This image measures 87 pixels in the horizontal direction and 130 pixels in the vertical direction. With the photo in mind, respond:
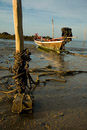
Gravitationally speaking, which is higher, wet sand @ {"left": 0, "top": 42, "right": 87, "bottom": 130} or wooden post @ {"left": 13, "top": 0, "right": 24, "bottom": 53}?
wooden post @ {"left": 13, "top": 0, "right": 24, "bottom": 53}

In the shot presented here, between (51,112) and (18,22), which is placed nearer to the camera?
(18,22)

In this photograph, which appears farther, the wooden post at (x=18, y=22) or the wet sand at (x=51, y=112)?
the wooden post at (x=18, y=22)

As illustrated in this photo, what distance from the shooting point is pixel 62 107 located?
3.97m

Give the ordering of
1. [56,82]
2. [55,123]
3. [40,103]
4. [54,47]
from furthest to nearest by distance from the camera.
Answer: [54,47] → [56,82] → [40,103] → [55,123]

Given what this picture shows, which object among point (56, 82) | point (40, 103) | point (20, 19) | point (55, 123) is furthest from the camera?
point (56, 82)

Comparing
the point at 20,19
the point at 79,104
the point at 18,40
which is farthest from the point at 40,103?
the point at 20,19

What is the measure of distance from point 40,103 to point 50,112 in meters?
0.56

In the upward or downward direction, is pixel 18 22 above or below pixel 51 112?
above

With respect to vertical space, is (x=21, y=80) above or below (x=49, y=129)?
above

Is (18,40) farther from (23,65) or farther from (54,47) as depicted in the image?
(54,47)

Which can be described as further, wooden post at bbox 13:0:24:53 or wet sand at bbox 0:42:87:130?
wooden post at bbox 13:0:24:53

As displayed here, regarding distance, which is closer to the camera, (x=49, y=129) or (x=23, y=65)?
(x=49, y=129)

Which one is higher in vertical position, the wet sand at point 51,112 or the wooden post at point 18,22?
the wooden post at point 18,22

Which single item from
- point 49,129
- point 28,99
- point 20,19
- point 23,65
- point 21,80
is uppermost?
point 20,19
